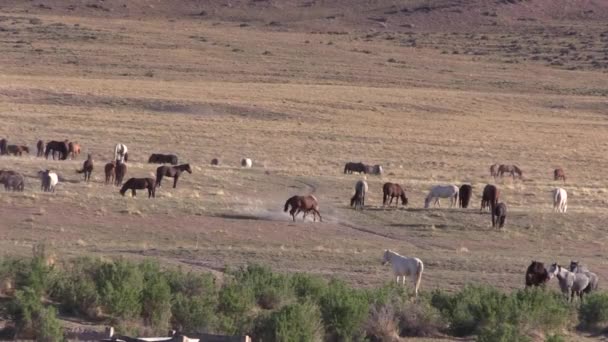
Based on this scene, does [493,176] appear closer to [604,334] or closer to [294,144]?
[294,144]

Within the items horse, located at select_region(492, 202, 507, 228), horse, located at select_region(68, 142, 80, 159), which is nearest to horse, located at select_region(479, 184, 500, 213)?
horse, located at select_region(492, 202, 507, 228)

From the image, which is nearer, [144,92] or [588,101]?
[144,92]

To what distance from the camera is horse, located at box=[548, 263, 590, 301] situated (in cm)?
2211

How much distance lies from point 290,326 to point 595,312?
6.13 meters

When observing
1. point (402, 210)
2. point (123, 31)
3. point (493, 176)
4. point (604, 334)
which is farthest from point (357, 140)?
point (123, 31)

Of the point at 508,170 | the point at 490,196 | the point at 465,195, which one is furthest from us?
the point at 508,170

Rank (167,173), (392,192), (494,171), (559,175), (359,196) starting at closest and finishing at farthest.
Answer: (359,196), (392,192), (167,173), (494,171), (559,175)

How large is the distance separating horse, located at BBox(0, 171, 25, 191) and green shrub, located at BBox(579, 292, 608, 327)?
18.2m

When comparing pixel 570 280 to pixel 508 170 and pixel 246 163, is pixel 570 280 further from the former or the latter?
pixel 508 170

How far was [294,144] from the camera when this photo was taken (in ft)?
193

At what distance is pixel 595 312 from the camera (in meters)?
20.3

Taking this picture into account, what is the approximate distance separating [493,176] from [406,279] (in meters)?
26.9

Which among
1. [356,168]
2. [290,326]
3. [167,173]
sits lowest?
[290,326]

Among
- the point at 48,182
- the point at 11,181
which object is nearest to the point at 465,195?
the point at 48,182
